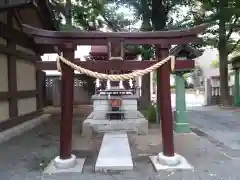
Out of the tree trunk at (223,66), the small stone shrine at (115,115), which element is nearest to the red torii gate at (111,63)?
the small stone shrine at (115,115)

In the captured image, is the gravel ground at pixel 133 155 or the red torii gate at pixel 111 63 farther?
the red torii gate at pixel 111 63

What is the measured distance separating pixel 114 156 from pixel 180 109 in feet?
11.9

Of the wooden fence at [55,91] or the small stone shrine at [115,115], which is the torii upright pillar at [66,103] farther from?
the wooden fence at [55,91]

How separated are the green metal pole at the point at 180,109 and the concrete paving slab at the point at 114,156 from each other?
2.08 metres

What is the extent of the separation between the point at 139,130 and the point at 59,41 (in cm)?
429

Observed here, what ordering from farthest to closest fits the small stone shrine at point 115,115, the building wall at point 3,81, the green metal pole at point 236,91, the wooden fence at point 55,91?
the green metal pole at point 236,91 → the wooden fence at point 55,91 → the small stone shrine at point 115,115 → the building wall at point 3,81

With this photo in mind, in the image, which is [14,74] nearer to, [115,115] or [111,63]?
[115,115]

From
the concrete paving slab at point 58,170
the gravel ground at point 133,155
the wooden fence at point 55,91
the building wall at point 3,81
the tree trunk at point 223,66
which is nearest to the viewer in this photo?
the gravel ground at point 133,155

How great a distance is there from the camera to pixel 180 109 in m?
8.52

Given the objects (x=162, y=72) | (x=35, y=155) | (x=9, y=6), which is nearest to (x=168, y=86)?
(x=162, y=72)

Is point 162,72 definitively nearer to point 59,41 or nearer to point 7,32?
point 59,41

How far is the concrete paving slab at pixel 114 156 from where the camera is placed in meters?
4.93

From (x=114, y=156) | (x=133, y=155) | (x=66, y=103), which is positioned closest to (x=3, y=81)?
(x=66, y=103)

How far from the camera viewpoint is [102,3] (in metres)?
12.2
